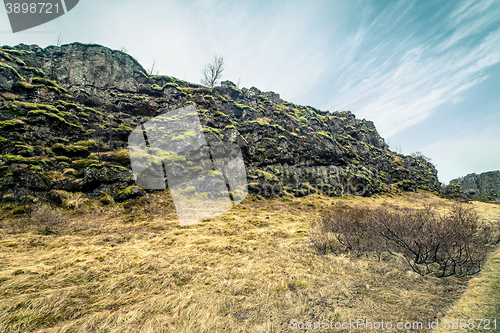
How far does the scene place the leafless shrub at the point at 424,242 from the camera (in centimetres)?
Result: 522

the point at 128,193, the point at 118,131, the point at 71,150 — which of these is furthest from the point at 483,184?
the point at 71,150

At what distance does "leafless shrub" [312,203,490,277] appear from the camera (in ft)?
17.1

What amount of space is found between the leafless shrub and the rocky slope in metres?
12.9

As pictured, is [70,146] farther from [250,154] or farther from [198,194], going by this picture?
[250,154]

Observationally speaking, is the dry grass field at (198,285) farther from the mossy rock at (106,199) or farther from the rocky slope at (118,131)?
the rocky slope at (118,131)

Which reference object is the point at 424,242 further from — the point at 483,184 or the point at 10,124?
the point at 483,184

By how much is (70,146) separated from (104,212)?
8.89 meters

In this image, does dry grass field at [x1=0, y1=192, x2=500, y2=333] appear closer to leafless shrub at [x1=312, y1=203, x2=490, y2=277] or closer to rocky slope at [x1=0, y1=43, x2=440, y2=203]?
leafless shrub at [x1=312, y1=203, x2=490, y2=277]

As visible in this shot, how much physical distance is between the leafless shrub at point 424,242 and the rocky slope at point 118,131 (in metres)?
12.9

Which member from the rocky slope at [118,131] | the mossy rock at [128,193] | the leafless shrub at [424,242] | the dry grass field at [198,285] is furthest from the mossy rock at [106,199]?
the leafless shrub at [424,242]

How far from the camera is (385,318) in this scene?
3.58 meters

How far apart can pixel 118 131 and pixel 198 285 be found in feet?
69.1

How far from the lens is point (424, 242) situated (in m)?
5.68

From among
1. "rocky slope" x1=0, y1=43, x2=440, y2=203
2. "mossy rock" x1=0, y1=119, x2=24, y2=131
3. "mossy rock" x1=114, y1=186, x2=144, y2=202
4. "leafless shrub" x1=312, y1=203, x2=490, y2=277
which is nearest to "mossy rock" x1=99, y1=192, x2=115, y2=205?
"rocky slope" x1=0, y1=43, x2=440, y2=203
